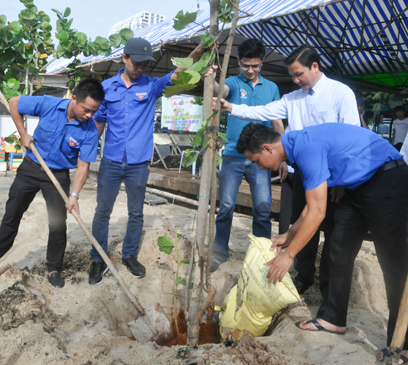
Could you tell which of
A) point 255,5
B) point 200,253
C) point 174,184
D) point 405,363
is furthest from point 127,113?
point 255,5

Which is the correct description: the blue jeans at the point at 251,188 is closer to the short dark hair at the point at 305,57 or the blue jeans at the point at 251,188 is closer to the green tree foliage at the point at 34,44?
the short dark hair at the point at 305,57

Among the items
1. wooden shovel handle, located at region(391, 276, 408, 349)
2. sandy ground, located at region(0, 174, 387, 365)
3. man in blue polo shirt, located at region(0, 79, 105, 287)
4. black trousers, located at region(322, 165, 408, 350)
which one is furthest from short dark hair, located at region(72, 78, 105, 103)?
wooden shovel handle, located at region(391, 276, 408, 349)

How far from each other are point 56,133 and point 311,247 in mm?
2288

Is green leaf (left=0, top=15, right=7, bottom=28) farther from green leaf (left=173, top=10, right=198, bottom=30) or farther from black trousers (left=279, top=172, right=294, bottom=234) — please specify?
black trousers (left=279, top=172, right=294, bottom=234)

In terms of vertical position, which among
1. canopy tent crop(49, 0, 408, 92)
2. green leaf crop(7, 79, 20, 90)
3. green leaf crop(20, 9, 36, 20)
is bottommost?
green leaf crop(7, 79, 20, 90)

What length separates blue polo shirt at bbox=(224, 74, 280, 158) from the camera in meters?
3.21

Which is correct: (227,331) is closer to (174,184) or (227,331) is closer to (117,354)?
(117,354)

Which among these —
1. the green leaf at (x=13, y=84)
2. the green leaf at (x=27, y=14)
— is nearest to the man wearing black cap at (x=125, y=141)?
the green leaf at (x=13, y=84)

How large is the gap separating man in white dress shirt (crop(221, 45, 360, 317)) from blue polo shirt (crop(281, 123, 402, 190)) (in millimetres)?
284

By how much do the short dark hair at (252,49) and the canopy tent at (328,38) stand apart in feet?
8.79

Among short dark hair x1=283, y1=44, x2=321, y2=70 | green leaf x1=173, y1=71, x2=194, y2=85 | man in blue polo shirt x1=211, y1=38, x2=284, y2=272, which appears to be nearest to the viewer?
green leaf x1=173, y1=71, x2=194, y2=85

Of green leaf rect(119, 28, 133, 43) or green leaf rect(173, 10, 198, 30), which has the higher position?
green leaf rect(119, 28, 133, 43)

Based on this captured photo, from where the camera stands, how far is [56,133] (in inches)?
111

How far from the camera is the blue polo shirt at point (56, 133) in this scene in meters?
2.82
